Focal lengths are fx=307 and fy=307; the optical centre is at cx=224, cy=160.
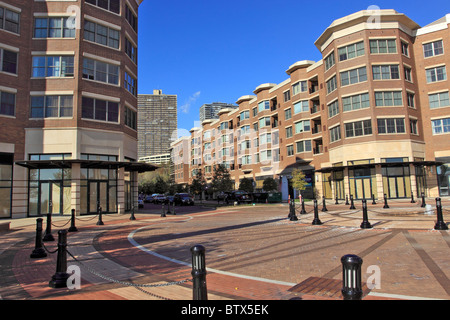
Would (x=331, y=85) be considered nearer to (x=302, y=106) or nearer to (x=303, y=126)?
(x=302, y=106)

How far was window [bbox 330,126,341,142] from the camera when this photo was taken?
38.4 metres

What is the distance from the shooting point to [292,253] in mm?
8227

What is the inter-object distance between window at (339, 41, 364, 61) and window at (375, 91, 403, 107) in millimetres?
5350

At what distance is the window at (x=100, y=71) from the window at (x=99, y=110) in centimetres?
192

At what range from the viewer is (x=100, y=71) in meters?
25.9

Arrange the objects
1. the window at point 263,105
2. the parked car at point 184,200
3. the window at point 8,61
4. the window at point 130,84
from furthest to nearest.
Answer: the window at point 263,105, the parked car at point 184,200, the window at point 130,84, the window at point 8,61

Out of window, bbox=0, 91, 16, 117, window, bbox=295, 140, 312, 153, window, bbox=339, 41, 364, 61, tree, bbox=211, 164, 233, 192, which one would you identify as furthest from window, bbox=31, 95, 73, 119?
window, bbox=295, 140, 312, 153

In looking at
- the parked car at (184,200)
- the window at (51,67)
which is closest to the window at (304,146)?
the parked car at (184,200)

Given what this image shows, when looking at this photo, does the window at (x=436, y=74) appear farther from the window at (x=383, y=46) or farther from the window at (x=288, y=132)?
the window at (x=288, y=132)

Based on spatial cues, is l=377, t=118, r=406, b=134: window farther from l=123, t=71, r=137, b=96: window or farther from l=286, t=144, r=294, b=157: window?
l=123, t=71, r=137, b=96: window

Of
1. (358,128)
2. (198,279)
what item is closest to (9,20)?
(198,279)

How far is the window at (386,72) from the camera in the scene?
3572 centimetres
